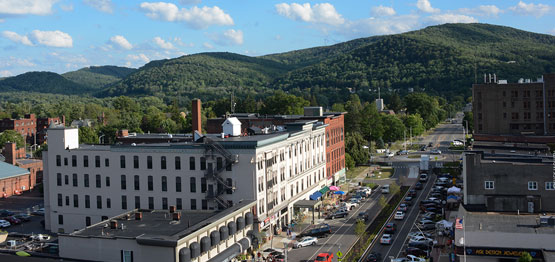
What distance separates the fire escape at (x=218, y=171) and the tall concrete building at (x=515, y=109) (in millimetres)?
48653

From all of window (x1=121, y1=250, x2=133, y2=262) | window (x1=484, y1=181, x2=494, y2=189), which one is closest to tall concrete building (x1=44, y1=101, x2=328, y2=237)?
window (x1=121, y1=250, x2=133, y2=262)

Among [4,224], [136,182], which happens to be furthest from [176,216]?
[4,224]

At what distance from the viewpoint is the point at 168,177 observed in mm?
54812

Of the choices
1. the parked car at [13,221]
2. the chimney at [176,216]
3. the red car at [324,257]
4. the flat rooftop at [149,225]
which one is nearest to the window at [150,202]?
the flat rooftop at [149,225]

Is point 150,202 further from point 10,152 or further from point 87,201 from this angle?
point 10,152

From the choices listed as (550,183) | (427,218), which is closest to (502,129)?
(427,218)

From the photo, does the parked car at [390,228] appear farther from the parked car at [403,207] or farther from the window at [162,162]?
the window at [162,162]

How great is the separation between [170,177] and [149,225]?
12369 mm

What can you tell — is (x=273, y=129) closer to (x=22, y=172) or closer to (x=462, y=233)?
(x=462, y=233)

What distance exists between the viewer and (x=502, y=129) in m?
86.0

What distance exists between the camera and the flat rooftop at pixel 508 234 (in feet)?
131

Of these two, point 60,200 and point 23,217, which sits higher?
point 60,200

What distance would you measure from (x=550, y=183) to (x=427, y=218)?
50.7ft

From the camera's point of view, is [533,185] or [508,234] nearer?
[508,234]
